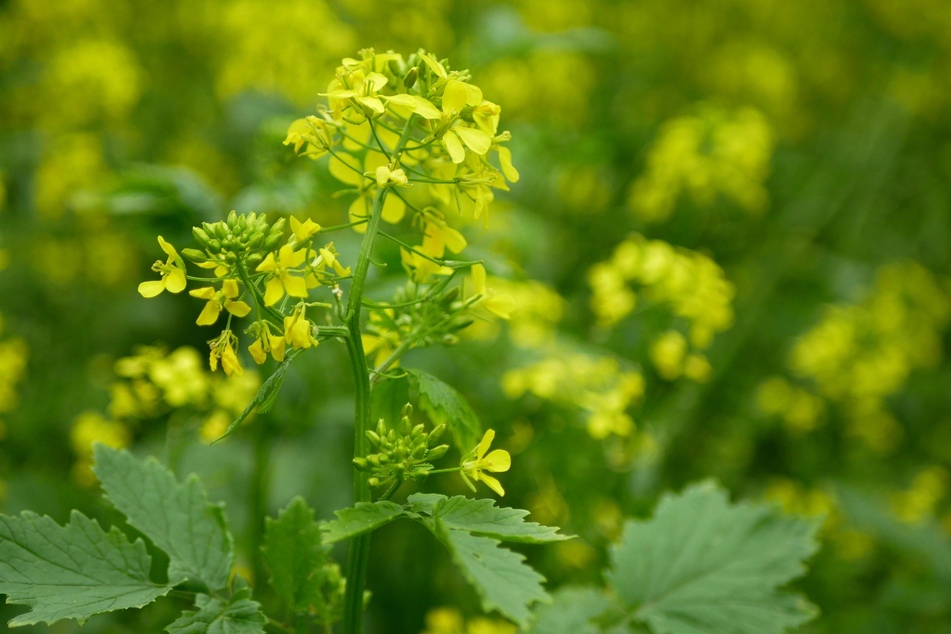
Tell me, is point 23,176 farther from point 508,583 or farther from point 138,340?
point 508,583

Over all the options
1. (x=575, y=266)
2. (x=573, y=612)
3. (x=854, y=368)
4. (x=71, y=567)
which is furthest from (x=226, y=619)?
(x=854, y=368)

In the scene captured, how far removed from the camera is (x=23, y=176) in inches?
117

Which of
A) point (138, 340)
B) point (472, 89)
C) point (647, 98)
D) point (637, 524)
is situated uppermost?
point (647, 98)

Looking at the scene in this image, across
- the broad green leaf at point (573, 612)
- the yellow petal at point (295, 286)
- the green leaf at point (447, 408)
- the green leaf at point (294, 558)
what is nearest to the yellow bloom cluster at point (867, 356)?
the broad green leaf at point (573, 612)

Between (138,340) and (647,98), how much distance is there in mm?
3151

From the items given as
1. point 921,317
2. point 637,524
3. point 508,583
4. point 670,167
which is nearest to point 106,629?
point 637,524

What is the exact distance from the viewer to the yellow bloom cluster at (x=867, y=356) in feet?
9.92

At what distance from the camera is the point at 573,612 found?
1.35 metres

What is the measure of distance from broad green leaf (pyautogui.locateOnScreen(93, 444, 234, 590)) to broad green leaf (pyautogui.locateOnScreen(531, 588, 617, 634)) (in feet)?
1.72

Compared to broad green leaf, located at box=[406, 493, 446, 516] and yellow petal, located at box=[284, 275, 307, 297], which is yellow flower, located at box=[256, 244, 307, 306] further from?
broad green leaf, located at box=[406, 493, 446, 516]

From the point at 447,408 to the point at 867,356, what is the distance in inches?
103

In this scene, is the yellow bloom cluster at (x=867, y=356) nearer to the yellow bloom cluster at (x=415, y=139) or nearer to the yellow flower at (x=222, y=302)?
the yellow bloom cluster at (x=415, y=139)

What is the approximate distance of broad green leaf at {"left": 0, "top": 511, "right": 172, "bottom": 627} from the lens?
92cm

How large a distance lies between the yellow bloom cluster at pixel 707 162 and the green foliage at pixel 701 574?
1.67 m
